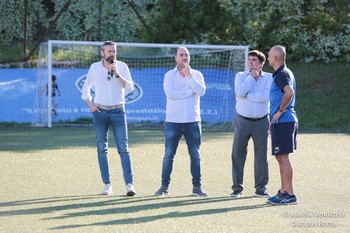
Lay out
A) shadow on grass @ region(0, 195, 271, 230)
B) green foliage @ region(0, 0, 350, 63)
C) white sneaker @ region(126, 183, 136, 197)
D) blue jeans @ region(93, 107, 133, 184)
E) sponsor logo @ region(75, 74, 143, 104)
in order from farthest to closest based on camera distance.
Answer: green foliage @ region(0, 0, 350, 63)
sponsor logo @ region(75, 74, 143, 104)
blue jeans @ region(93, 107, 133, 184)
white sneaker @ region(126, 183, 136, 197)
shadow on grass @ region(0, 195, 271, 230)

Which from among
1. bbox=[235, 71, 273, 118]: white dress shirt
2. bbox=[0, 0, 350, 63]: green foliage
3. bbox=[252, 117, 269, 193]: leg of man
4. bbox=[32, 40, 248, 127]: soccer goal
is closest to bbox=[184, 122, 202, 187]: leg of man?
bbox=[235, 71, 273, 118]: white dress shirt

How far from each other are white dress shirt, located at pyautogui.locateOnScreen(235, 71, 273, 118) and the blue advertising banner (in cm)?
1283

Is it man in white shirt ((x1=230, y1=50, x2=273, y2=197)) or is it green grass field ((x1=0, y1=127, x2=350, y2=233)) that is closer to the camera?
green grass field ((x1=0, y1=127, x2=350, y2=233))

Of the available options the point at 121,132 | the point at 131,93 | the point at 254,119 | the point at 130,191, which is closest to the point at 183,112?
the point at 121,132

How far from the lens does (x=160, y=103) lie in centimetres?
2362

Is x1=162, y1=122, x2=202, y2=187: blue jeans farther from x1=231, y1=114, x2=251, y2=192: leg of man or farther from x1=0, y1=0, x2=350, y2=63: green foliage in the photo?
x1=0, y1=0, x2=350, y2=63: green foliage

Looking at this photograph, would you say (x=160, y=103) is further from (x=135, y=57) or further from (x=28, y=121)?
(x=28, y=121)

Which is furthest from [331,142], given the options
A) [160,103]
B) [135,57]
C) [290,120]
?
[290,120]

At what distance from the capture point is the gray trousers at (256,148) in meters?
10.6

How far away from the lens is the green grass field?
8.32 metres

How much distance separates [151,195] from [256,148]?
1491 mm

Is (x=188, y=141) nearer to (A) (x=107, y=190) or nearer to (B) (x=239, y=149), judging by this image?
(B) (x=239, y=149)

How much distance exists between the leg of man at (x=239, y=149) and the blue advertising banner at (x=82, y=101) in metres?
12.7

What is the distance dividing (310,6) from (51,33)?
9695 mm
